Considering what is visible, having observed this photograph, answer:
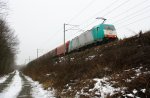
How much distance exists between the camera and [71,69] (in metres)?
19.0

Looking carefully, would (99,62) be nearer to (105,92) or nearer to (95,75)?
(95,75)

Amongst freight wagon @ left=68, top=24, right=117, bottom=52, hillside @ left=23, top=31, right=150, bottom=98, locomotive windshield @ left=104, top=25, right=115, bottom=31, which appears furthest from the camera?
locomotive windshield @ left=104, top=25, right=115, bottom=31

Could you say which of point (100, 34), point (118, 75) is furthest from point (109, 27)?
point (118, 75)

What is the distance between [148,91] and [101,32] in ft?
64.7

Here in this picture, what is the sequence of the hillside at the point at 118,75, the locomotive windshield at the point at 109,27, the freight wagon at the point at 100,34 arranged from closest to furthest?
1. the hillside at the point at 118,75
2. the freight wagon at the point at 100,34
3. the locomotive windshield at the point at 109,27

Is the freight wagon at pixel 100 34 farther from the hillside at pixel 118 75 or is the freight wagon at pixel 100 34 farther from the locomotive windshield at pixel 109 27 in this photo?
the hillside at pixel 118 75

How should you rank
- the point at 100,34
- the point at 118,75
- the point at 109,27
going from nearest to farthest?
the point at 118,75
the point at 100,34
the point at 109,27

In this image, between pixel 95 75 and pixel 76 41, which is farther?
pixel 76 41

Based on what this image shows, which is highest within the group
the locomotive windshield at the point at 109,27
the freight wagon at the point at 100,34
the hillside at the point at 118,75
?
the locomotive windshield at the point at 109,27

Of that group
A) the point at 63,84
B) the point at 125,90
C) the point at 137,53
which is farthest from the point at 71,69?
the point at 125,90

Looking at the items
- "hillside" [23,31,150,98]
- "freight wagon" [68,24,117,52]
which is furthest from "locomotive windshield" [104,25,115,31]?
"hillside" [23,31,150,98]

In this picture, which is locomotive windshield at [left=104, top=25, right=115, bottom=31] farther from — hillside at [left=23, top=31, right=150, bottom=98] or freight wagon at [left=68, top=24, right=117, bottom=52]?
hillside at [left=23, top=31, right=150, bottom=98]

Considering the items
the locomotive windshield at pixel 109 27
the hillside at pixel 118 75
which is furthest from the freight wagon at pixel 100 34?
the hillside at pixel 118 75

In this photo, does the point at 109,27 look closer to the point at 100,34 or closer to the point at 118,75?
the point at 100,34
